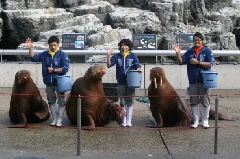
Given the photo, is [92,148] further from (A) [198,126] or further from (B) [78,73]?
(B) [78,73]

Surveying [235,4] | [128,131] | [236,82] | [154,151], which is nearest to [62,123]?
[128,131]

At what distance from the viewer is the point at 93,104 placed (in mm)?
8562

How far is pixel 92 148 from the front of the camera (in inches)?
282

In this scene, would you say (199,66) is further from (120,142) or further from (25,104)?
(25,104)

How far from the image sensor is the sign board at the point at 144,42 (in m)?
13.9

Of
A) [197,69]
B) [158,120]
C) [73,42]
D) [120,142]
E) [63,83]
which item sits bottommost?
[120,142]

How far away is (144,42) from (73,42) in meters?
2.06

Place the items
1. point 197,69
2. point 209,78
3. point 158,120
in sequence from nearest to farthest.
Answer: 1. point 209,78
2. point 197,69
3. point 158,120

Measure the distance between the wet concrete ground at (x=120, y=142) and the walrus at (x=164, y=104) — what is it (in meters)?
0.19

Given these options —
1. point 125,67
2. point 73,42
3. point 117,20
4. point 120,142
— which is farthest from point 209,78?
point 117,20

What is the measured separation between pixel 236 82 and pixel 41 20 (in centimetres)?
1050

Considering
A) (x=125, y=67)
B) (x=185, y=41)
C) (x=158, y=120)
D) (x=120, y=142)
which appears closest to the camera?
(x=120, y=142)

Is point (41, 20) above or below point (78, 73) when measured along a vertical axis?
above

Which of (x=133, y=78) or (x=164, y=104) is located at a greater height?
(x=133, y=78)
